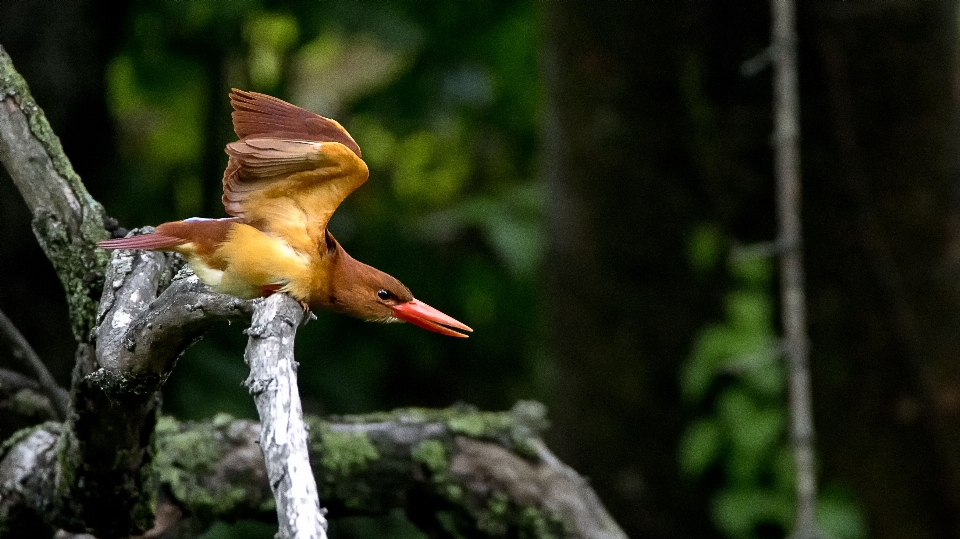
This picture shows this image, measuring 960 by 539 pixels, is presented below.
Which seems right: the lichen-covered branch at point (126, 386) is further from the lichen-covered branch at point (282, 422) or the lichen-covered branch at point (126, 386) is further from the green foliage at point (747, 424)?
the green foliage at point (747, 424)

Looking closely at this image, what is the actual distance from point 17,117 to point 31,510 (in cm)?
85

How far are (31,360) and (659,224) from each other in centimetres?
224

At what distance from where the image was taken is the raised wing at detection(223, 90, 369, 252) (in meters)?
1.80

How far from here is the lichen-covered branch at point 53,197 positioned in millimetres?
1935

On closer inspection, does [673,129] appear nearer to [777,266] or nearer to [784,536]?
[777,266]

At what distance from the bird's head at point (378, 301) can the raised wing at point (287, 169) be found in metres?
0.14

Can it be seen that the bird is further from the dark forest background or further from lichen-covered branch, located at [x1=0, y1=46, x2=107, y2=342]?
the dark forest background

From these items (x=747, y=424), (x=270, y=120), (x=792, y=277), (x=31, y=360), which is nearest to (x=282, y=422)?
(x=270, y=120)

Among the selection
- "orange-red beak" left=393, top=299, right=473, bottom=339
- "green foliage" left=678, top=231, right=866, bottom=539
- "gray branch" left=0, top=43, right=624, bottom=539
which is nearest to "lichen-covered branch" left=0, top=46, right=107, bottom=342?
"gray branch" left=0, top=43, right=624, bottom=539

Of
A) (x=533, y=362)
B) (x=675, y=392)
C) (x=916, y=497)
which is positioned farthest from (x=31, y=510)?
(x=533, y=362)

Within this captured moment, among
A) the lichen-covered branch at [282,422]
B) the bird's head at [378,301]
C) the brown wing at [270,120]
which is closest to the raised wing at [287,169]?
the brown wing at [270,120]

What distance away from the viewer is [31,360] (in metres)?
2.40

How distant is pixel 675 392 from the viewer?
3.85m

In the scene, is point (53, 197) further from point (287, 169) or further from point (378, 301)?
point (378, 301)
